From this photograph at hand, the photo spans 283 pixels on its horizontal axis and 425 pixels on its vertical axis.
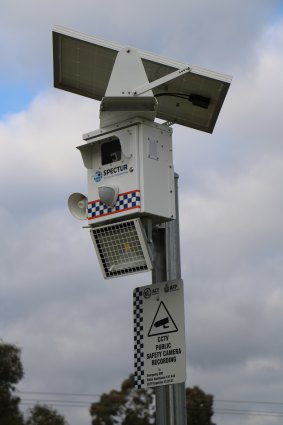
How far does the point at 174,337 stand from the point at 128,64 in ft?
11.5

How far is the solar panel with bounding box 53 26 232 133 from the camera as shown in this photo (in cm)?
1073

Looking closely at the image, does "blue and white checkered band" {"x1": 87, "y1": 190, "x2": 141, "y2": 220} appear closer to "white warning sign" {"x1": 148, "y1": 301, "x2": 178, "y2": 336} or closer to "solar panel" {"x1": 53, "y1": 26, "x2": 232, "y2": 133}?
"white warning sign" {"x1": 148, "y1": 301, "x2": 178, "y2": 336}

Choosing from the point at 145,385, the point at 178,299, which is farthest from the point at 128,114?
the point at 145,385

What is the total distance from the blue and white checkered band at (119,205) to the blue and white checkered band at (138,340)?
3.88 feet

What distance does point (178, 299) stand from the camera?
10336mm

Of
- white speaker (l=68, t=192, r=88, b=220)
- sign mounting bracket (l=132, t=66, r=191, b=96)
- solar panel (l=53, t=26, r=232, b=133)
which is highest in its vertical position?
solar panel (l=53, t=26, r=232, b=133)

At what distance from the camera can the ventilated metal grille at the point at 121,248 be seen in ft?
33.1

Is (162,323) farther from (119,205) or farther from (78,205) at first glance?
(78,205)

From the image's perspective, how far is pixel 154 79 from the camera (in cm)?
1120

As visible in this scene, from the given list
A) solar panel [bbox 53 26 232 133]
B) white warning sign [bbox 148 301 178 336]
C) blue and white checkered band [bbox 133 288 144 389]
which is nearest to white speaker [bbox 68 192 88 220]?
blue and white checkered band [bbox 133 288 144 389]

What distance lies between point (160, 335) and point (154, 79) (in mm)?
3457

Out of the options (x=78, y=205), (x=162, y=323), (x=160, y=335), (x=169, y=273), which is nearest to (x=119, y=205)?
(x=78, y=205)

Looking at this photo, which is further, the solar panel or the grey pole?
the solar panel

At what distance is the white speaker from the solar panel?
1757 millimetres
